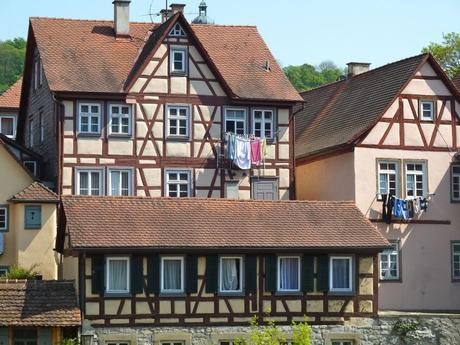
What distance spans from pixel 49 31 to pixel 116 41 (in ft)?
8.72

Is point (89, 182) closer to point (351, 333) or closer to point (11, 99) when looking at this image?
point (351, 333)

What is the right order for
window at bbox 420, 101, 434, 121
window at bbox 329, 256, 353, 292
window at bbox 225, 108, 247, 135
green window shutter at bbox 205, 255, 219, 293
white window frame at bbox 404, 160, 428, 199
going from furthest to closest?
window at bbox 225, 108, 247, 135, window at bbox 420, 101, 434, 121, white window frame at bbox 404, 160, 428, 199, window at bbox 329, 256, 353, 292, green window shutter at bbox 205, 255, 219, 293

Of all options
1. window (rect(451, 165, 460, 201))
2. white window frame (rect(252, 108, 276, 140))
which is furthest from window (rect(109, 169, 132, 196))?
window (rect(451, 165, 460, 201))

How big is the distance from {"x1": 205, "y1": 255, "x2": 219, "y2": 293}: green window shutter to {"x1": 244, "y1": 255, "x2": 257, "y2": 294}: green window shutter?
3.16 feet

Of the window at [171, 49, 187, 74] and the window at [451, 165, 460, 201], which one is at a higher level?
the window at [171, 49, 187, 74]

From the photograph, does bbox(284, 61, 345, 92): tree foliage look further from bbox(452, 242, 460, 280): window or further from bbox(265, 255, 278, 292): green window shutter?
bbox(265, 255, 278, 292): green window shutter

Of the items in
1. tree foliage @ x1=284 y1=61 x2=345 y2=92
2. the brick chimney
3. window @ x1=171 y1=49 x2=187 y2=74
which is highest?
tree foliage @ x1=284 y1=61 x2=345 y2=92

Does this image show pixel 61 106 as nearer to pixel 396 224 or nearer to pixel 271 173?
pixel 271 173

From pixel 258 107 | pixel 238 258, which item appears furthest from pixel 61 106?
pixel 238 258

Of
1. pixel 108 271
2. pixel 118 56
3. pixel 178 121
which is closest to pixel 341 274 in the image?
pixel 108 271

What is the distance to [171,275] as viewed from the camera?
4534 cm

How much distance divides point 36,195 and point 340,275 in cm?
1225

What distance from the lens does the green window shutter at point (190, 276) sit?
45.3m

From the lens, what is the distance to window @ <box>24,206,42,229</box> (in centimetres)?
5272
